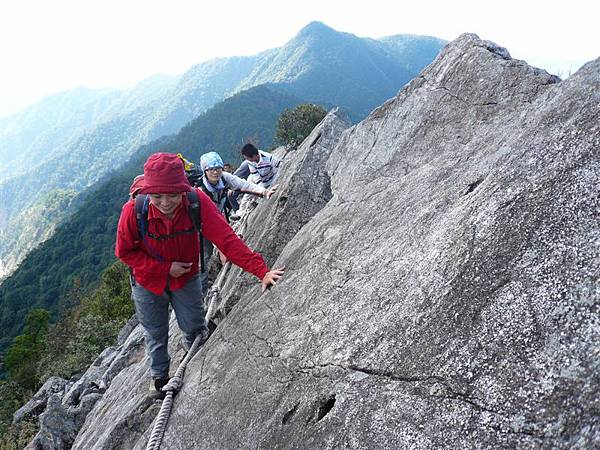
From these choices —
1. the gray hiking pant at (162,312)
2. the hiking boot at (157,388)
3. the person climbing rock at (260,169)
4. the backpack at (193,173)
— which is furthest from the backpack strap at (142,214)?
the person climbing rock at (260,169)

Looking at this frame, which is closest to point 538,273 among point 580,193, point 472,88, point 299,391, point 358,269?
point 580,193

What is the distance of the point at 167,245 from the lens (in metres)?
6.18

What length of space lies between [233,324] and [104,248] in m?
136

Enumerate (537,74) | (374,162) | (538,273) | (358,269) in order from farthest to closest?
1. (374,162)
2. (537,74)
3. (358,269)
4. (538,273)

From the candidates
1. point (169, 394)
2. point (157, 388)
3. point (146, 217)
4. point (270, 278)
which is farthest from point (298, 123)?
point (169, 394)

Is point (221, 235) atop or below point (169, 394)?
atop

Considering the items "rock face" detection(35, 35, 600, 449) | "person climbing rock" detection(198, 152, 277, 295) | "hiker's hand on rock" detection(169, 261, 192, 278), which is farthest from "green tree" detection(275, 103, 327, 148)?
"hiker's hand on rock" detection(169, 261, 192, 278)

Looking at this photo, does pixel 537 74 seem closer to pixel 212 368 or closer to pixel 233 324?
pixel 233 324

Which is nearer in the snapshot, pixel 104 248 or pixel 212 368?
pixel 212 368

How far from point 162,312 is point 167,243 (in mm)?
1459

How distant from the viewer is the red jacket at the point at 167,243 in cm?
595

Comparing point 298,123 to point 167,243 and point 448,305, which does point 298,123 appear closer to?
point 167,243

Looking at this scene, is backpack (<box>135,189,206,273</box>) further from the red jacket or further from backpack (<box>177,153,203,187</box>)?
backpack (<box>177,153,203,187</box>)

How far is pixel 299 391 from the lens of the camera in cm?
470
